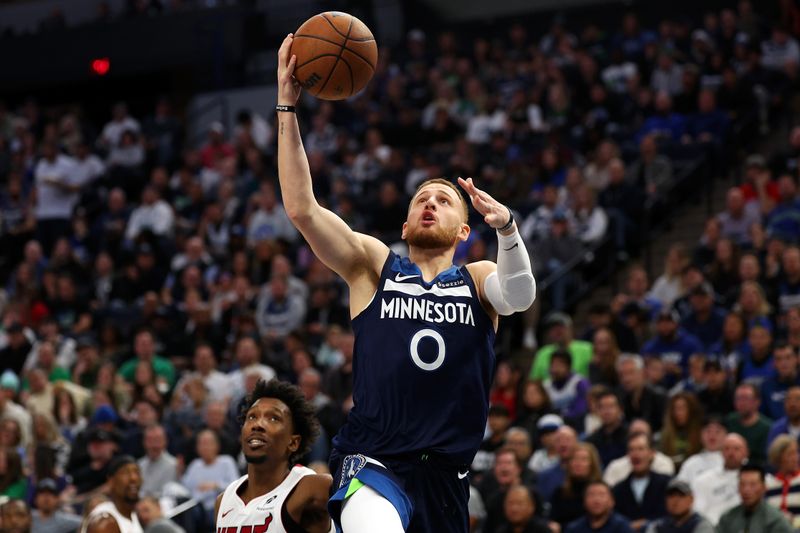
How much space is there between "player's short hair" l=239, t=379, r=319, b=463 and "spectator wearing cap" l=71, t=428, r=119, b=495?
6172mm

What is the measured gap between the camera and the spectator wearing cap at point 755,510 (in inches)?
346

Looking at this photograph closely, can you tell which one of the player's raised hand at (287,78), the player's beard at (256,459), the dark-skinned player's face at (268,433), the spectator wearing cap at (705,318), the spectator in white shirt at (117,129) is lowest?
the player's beard at (256,459)

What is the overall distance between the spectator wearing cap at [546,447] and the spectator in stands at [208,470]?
259 cm

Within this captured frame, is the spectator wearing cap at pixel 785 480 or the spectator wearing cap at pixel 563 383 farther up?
the spectator wearing cap at pixel 563 383

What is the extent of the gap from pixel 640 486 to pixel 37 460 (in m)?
5.72

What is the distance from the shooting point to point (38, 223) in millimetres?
19234

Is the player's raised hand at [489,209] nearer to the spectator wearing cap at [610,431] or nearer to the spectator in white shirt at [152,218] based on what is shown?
the spectator wearing cap at [610,431]

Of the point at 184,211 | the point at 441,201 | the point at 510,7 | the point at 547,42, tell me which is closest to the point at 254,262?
the point at 184,211

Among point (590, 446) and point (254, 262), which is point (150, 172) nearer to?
point (254, 262)

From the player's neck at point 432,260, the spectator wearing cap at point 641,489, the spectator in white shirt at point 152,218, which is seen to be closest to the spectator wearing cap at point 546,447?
the spectator wearing cap at point 641,489

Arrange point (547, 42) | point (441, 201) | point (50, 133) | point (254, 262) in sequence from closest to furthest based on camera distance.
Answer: point (441, 201) < point (254, 262) < point (547, 42) < point (50, 133)

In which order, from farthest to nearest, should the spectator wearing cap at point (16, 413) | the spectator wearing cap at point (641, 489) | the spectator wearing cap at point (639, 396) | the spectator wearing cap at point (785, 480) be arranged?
the spectator wearing cap at point (16, 413)
the spectator wearing cap at point (639, 396)
the spectator wearing cap at point (641, 489)
the spectator wearing cap at point (785, 480)

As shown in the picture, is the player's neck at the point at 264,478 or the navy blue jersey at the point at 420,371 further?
the player's neck at the point at 264,478

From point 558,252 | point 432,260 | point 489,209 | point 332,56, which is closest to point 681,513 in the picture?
point 432,260
